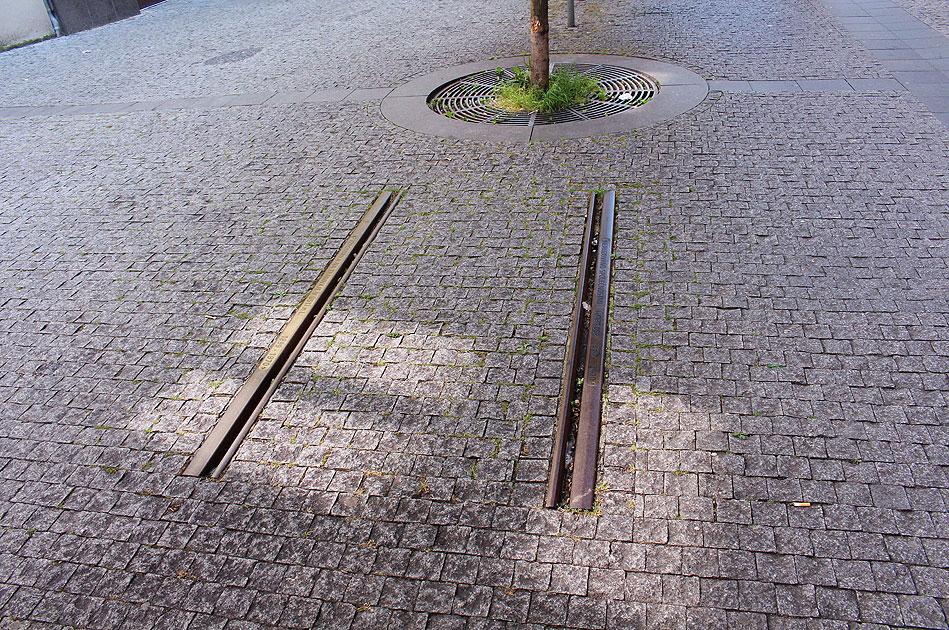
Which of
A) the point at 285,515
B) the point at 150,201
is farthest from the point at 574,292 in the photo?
the point at 150,201

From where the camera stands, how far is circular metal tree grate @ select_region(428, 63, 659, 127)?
27.0 feet

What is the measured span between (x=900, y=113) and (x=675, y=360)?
534 centimetres

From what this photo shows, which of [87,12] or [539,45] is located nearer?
[539,45]

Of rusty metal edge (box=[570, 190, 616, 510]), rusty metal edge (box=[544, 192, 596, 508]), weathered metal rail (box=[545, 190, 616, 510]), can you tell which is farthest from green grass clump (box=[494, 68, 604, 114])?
rusty metal edge (box=[544, 192, 596, 508])

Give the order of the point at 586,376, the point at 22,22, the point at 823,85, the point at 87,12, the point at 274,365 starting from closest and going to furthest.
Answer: the point at 586,376, the point at 274,365, the point at 823,85, the point at 22,22, the point at 87,12

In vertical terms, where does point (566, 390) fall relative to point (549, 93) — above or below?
below

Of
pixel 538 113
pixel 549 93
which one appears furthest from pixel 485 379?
pixel 549 93

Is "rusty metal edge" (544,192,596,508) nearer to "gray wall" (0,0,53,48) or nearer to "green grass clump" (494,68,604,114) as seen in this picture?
"green grass clump" (494,68,604,114)

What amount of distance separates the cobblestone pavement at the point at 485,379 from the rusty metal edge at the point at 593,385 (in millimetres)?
89

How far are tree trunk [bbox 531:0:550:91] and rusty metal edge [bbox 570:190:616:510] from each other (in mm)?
3668

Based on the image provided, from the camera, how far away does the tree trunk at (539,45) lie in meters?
8.18

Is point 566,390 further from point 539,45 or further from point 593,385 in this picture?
point 539,45

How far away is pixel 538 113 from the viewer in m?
8.37

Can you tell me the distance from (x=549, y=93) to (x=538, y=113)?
0.93 feet
